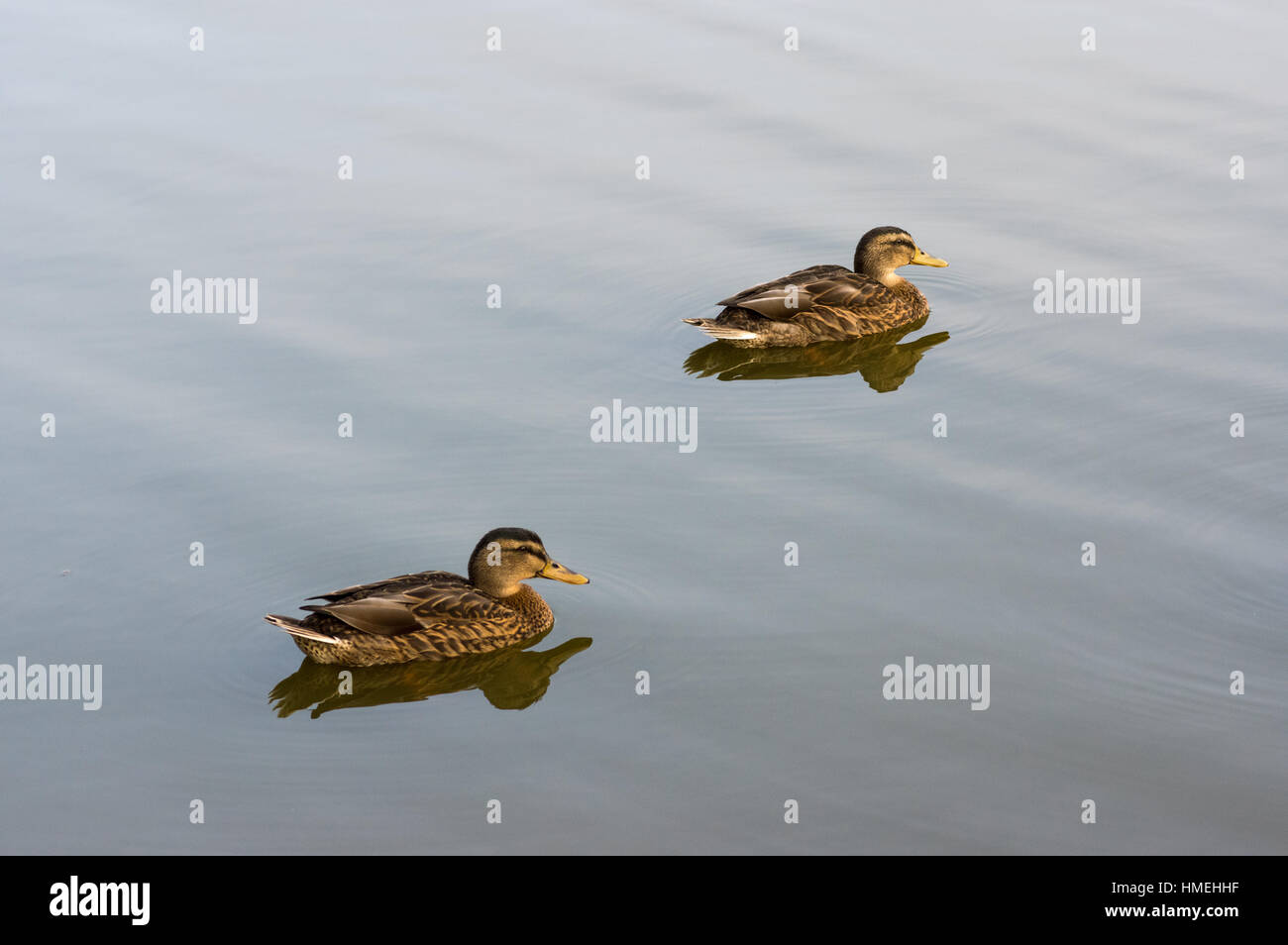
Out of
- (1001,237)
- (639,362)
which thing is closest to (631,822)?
(639,362)

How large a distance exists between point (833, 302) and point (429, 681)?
5948mm

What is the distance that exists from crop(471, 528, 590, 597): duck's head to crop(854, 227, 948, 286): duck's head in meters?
5.58

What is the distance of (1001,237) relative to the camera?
16.2 m

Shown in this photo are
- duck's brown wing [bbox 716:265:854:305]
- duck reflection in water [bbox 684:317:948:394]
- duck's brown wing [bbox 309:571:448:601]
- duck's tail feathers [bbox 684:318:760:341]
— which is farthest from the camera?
duck's brown wing [bbox 716:265:854:305]

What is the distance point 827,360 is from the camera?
15.2m

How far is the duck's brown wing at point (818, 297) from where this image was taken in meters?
14.9

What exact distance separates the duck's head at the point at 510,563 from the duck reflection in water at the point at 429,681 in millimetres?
384

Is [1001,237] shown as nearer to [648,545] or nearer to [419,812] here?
[648,545]

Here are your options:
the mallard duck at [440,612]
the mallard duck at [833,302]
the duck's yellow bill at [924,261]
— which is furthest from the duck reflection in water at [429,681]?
the duck's yellow bill at [924,261]

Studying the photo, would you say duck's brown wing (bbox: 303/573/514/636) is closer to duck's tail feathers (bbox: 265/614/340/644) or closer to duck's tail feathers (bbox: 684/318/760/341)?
duck's tail feathers (bbox: 265/614/340/644)

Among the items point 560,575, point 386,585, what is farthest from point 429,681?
point 560,575

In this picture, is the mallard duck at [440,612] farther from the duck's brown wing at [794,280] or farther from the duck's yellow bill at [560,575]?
the duck's brown wing at [794,280]

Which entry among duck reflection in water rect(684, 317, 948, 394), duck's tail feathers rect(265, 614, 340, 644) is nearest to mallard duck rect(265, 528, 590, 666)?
duck's tail feathers rect(265, 614, 340, 644)

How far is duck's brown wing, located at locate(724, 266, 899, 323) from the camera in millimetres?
14867
